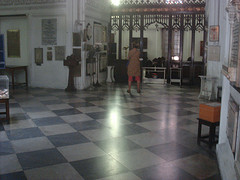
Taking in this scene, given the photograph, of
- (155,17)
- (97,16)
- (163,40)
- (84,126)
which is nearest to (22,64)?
(97,16)

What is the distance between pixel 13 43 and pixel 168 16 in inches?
278

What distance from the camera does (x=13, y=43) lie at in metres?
12.9

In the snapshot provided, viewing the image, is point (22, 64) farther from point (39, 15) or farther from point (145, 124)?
point (145, 124)

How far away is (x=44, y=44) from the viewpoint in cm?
1191

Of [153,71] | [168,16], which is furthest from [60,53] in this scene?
[168,16]

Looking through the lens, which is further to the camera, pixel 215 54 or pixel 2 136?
pixel 215 54

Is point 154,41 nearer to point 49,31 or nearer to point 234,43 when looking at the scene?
point 49,31

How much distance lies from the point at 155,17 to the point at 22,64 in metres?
6.40

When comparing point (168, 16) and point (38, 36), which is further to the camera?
point (168, 16)

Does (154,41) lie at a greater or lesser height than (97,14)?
lesser

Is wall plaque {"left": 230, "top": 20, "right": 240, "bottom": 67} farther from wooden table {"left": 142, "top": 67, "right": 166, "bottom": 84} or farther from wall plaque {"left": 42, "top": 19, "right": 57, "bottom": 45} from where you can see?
wooden table {"left": 142, "top": 67, "right": 166, "bottom": 84}

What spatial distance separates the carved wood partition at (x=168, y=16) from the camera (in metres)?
13.4

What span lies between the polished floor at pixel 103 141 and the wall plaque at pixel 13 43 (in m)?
4.48

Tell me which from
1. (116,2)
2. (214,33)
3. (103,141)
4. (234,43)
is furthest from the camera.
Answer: (116,2)
